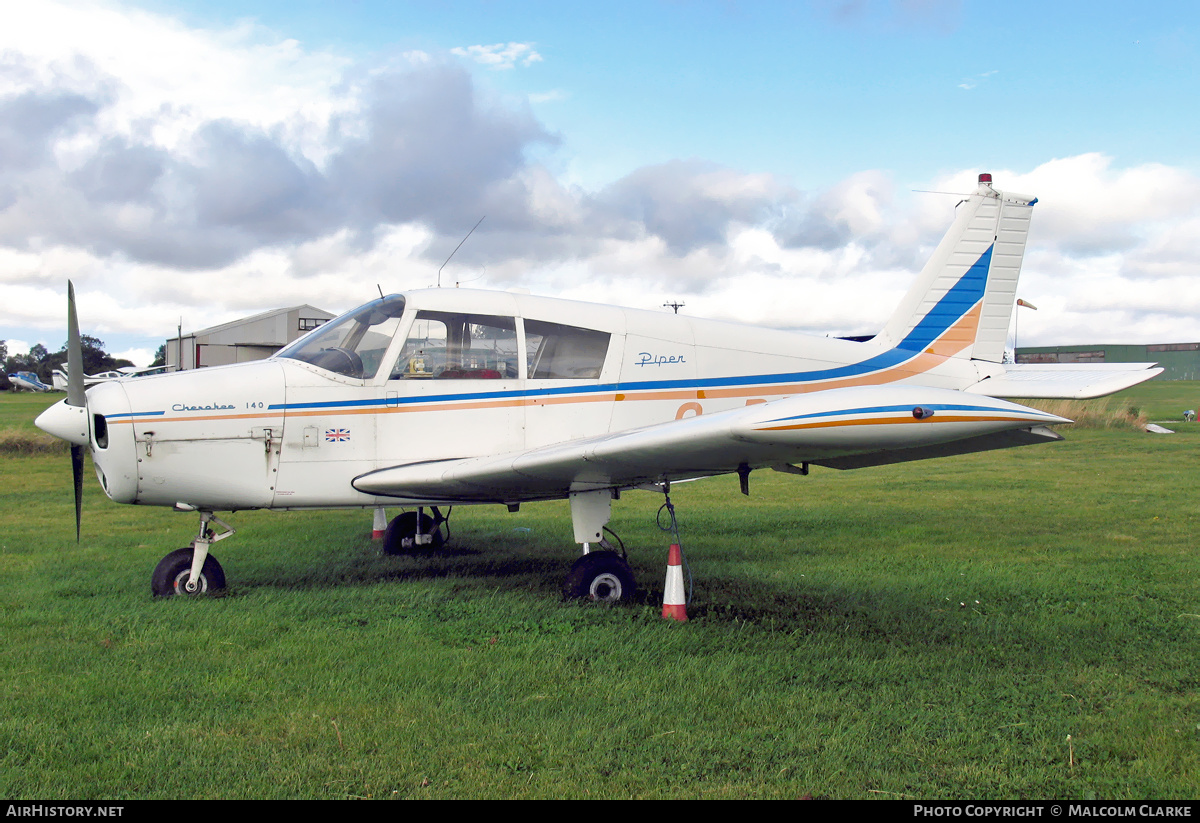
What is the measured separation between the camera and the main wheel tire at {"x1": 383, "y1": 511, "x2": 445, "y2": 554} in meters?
8.52

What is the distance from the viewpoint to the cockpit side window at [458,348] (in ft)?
21.1

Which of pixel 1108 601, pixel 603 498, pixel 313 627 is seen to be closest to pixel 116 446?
pixel 313 627

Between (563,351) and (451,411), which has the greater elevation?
(563,351)

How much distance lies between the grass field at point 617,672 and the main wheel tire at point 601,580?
0.18 metres

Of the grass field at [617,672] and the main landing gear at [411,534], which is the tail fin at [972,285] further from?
the main landing gear at [411,534]

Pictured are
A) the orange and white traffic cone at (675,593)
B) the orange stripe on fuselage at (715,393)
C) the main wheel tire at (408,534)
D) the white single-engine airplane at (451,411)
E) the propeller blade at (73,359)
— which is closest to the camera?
the orange and white traffic cone at (675,593)

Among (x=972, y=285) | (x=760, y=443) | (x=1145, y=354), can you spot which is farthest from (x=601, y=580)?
(x=1145, y=354)

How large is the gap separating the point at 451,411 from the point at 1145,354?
98.7m

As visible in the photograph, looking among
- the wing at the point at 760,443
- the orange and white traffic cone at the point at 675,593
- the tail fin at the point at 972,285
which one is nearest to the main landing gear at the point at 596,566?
the wing at the point at 760,443

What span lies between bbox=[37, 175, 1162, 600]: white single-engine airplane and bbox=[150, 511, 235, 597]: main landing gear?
0.01m

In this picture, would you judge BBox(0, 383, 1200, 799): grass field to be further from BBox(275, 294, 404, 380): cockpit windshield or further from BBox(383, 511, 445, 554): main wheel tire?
BBox(275, 294, 404, 380): cockpit windshield

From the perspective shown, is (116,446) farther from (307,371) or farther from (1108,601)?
(1108,601)

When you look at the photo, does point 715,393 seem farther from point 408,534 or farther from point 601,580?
point 408,534

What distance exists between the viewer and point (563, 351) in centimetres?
667
